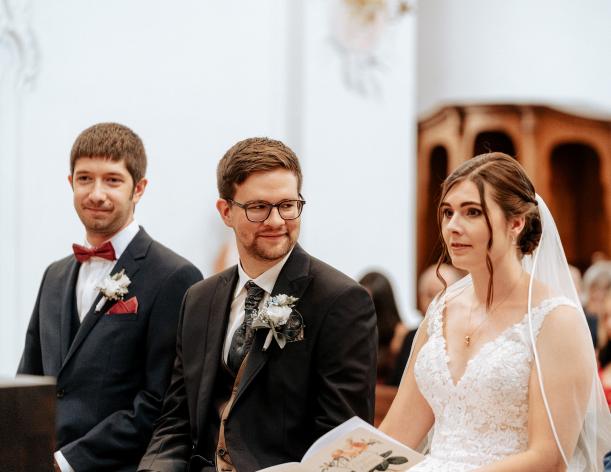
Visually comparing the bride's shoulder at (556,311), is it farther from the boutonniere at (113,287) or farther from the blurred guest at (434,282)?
the blurred guest at (434,282)

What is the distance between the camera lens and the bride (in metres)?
2.79

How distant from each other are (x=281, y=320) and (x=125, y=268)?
0.87m

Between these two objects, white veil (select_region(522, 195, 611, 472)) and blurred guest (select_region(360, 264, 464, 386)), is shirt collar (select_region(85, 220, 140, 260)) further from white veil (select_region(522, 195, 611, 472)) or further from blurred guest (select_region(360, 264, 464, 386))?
blurred guest (select_region(360, 264, 464, 386))

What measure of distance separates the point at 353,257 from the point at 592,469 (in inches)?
189

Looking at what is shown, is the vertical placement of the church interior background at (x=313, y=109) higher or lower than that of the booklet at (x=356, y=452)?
higher

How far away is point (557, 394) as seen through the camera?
2773 mm

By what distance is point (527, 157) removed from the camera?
10000mm

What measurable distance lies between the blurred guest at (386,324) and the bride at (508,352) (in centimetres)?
271

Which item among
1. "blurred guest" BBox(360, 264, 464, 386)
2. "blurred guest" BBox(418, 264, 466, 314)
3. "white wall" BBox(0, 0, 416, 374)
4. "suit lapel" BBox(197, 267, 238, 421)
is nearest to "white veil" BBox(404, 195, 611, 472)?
"suit lapel" BBox(197, 267, 238, 421)

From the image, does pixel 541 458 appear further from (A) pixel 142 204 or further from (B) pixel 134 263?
(A) pixel 142 204

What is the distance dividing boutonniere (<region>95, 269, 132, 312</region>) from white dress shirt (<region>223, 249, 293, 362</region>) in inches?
19.0

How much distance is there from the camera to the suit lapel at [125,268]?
362 centimetres

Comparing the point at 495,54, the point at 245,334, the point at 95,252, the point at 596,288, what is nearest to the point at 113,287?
the point at 95,252

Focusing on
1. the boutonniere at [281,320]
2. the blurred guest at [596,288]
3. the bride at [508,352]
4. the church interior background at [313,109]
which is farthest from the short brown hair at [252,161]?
the blurred guest at [596,288]
